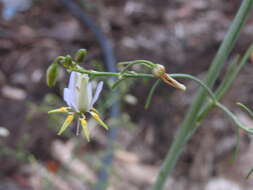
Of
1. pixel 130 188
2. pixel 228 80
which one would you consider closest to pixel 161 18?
pixel 130 188

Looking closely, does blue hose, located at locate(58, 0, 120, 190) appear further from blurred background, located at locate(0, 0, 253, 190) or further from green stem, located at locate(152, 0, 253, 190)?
green stem, located at locate(152, 0, 253, 190)

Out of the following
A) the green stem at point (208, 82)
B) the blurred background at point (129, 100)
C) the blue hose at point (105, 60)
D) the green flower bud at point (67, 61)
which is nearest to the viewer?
the green flower bud at point (67, 61)

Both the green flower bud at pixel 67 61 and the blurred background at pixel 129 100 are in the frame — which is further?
the blurred background at pixel 129 100

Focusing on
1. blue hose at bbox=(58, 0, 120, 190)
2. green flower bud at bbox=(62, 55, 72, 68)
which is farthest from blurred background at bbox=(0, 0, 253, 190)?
green flower bud at bbox=(62, 55, 72, 68)

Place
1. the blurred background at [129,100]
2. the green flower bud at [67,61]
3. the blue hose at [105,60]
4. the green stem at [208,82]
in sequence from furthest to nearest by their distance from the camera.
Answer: the blurred background at [129,100] → the blue hose at [105,60] → the green stem at [208,82] → the green flower bud at [67,61]

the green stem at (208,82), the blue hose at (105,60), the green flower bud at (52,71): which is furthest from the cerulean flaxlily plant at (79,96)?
the blue hose at (105,60)

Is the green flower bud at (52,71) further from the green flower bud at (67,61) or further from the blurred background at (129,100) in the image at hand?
the blurred background at (129,100)
